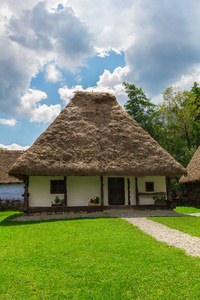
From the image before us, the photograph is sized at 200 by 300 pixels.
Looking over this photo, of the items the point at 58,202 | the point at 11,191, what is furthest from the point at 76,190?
the point at 11,191

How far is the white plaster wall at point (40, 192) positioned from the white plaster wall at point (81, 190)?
2.19ft

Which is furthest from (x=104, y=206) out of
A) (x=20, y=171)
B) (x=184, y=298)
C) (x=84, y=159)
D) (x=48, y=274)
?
(x=184, y=298)

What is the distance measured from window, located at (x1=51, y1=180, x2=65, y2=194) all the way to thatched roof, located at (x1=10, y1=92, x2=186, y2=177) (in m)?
1.72

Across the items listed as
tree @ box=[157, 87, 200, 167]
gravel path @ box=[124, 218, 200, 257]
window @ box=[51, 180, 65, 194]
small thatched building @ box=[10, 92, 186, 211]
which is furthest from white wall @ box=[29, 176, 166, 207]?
tree @ box=[157, 87, 200, 167]

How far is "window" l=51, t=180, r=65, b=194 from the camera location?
13.9 m

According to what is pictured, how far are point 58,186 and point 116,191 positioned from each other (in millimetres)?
3873

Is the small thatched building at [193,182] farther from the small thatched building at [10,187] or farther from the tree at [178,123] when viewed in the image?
the small thatched building at [10,187]

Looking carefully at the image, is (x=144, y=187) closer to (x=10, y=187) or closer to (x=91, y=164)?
(x=91, y=164)

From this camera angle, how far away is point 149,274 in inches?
172

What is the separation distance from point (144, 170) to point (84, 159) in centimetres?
365

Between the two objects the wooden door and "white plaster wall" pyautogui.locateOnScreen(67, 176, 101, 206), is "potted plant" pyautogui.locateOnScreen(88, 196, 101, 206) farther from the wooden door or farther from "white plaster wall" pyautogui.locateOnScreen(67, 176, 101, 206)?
the wooden door

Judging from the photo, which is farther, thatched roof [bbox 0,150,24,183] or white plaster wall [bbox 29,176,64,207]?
thatched roof [bbox 0,150,24,183]

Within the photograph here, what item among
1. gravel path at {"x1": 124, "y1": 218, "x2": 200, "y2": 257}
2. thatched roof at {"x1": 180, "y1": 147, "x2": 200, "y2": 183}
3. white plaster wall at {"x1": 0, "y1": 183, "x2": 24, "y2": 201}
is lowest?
gravel path at {"x1": 124, "y1": 218, "x2": 200, "y2": 257}

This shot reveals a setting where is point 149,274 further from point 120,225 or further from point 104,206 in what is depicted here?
point 104,206
